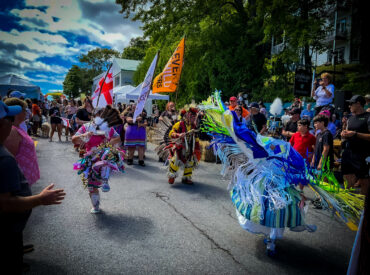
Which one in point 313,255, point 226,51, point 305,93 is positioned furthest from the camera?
point 226,51

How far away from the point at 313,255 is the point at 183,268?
1599 mm

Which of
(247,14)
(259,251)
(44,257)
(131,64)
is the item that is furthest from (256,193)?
(131,64)

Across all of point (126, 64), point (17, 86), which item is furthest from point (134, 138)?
point (126, 64)

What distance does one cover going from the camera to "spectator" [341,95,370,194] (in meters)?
4.20

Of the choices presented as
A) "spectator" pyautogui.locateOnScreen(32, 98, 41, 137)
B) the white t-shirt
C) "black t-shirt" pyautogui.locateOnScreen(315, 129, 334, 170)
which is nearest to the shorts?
"black t-shirt" pyautogui.locateOnScreen(315, 129, 334, 170)

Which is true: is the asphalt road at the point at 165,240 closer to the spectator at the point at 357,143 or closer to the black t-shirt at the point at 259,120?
the spectator at the point at 357,143

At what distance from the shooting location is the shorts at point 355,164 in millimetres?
4230

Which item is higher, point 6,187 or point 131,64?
point 131,64

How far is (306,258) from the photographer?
117 inches

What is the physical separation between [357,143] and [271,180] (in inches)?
101

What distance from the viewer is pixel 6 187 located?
1.51 meters

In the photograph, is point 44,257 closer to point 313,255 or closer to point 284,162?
point 284,162

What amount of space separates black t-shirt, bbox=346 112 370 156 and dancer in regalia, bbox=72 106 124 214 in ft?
12.9

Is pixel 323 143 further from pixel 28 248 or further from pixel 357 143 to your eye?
pixel 28 248
